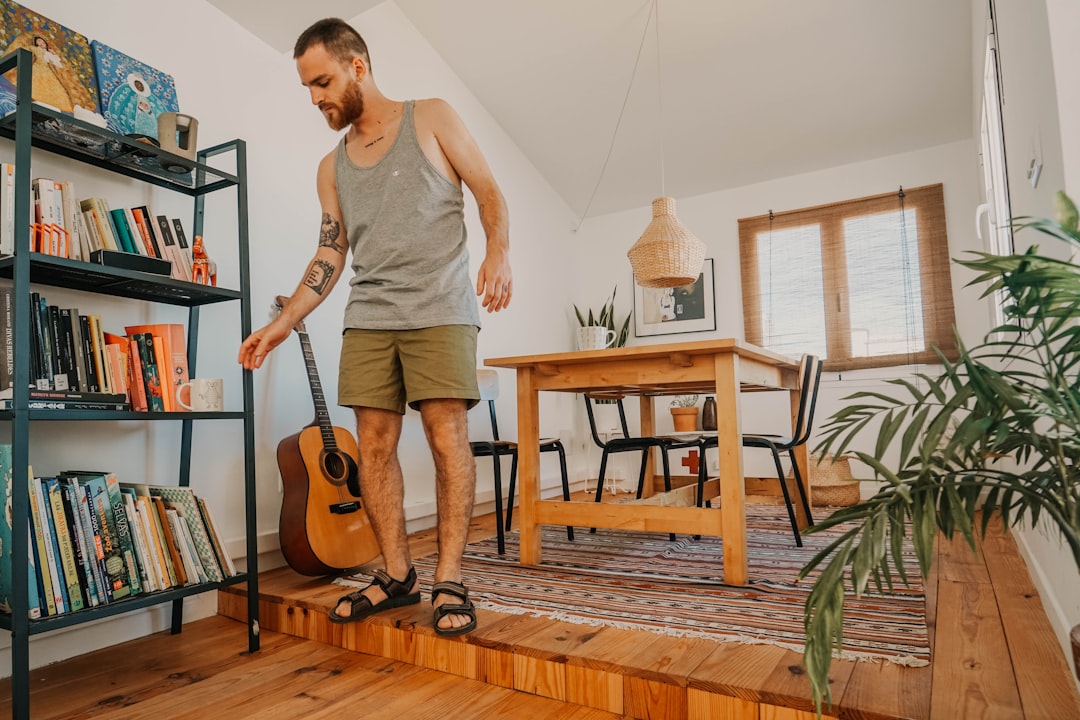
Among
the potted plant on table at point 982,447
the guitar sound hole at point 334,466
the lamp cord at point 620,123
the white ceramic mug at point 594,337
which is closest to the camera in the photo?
the potted plant on table at point 982,447

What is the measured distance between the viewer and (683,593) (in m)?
1.97

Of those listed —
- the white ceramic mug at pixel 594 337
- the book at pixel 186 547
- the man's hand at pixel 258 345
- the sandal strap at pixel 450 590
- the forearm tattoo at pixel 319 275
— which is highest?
the forearm tattoo at pixel 319 275

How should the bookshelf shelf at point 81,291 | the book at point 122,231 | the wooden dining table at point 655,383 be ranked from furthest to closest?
the wooden dining table at point 655,383
the book at point 122,231
the bookshelf shelf at point 81,291

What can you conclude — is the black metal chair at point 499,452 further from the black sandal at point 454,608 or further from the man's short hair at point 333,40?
the man's short hair at point 333,40

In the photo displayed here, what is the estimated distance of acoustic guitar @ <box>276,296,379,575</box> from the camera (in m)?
2.19

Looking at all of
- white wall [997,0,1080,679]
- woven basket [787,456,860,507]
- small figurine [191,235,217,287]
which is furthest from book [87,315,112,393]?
woven basket [787,456,860,507]

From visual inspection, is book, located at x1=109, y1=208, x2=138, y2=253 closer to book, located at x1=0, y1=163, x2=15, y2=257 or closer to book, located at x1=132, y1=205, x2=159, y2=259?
book, located at x1=132, y1=205, x2=159, y2=259

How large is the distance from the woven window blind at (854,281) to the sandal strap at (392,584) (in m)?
3.41

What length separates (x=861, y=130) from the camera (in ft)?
13.6

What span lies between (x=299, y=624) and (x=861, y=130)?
4020 mm

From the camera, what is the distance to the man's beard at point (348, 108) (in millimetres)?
1822

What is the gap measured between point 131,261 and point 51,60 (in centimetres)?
68

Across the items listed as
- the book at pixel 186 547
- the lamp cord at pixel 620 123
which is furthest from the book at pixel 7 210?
the lamp cord at pixel 620 123

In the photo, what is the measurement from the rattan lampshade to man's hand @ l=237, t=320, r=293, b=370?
1.59 m
